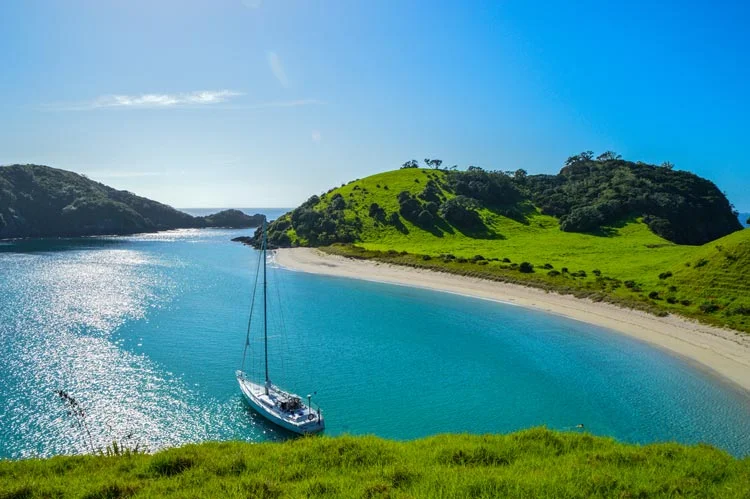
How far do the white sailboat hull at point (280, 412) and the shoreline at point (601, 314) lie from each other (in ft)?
124

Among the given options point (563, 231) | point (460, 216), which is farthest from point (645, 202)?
point (460, 216)

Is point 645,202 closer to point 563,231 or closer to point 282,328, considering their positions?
point 563,231

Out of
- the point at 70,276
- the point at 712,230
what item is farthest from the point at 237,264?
the point at 712,230

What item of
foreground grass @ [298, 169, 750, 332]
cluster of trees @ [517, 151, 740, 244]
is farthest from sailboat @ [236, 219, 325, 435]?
cluster of trees @ [517, 151, 740, 244]

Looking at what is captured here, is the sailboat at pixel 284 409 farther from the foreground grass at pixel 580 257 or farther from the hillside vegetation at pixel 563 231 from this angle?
the hillside vegetation at pixel 563 231

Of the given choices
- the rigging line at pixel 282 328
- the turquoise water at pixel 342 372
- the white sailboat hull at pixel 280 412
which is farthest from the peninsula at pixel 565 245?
the white sailboat hull at pixel 280 412

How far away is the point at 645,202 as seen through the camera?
144875 millimetres

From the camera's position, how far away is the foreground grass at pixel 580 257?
2432 inches

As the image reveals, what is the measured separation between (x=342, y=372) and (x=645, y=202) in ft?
462

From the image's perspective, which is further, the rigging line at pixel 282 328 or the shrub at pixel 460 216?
the shrub at pixel 460 216

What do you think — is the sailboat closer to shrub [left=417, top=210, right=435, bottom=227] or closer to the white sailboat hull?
the white sailboat hull

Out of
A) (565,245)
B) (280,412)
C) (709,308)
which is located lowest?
(280,412)

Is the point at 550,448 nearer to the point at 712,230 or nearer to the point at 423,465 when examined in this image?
the point at 423,465

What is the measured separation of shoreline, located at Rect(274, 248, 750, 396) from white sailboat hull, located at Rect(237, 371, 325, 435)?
124 ft
